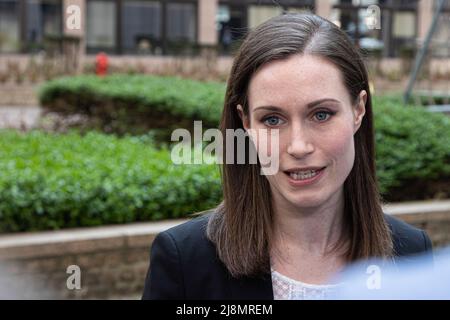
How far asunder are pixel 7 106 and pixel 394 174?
15390 mm

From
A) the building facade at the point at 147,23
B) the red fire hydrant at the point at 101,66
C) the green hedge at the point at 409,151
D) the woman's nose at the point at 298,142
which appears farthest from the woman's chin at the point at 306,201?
the building facade at the point at 147,23

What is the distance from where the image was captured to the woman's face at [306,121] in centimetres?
145

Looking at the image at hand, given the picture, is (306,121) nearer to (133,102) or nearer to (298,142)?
(298,142)

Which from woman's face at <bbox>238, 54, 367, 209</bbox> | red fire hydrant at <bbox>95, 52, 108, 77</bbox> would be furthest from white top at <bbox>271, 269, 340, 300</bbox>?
red fire hydrant at <bbox>95, 52, 108, 77</bbox>

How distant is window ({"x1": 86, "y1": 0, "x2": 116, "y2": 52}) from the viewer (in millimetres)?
25203

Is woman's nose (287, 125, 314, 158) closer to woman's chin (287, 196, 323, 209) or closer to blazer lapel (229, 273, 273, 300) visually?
woman's chin (287, 196, 323, 209)

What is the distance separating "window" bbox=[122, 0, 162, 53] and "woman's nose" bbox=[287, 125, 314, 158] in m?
24.6

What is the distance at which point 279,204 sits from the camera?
1.66 meters

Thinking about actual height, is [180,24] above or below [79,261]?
above

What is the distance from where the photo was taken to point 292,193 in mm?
1512

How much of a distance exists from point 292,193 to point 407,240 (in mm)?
408

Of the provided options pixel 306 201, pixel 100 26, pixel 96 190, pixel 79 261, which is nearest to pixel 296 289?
pixel 306 201
